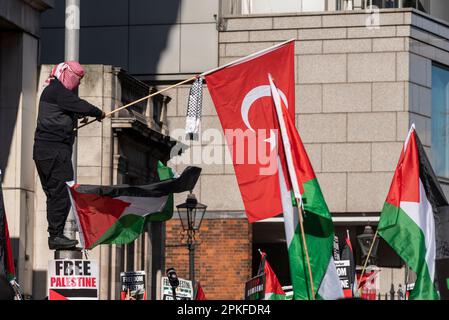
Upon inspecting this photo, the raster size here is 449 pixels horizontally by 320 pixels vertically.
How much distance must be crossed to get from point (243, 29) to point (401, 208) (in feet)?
76.6

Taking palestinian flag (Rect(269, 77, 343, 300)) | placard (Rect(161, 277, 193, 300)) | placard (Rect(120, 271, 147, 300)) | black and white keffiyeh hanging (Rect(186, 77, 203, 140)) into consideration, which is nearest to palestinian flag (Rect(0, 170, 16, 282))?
palestinian flag (Rect(269, 77, 343, 300))

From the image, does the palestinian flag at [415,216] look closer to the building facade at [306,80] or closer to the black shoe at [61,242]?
the black shoe at [61,242]

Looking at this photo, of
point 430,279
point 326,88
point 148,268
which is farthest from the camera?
point 326,88

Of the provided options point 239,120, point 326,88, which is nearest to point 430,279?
point 239,120

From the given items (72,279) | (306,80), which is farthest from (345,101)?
(72,279)

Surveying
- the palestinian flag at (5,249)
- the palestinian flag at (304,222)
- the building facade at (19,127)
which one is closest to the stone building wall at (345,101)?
the building facade at (19,127)

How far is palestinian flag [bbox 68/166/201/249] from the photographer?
15641 millimetres

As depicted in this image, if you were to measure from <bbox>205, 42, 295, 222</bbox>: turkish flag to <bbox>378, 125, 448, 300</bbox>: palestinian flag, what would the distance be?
140 centimetres

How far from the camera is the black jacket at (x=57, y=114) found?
50.9 ft

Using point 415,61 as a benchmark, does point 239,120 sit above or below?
below

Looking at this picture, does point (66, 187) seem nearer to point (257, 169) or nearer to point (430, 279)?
point (257, 169)

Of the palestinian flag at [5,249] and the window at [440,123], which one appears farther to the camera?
the window at [440,123]

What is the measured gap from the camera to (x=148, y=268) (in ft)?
99.4

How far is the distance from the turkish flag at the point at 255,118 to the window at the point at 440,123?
23.2m
